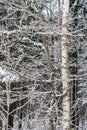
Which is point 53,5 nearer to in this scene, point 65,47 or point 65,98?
point 65,47

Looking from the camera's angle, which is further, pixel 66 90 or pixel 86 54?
pixel 86 54

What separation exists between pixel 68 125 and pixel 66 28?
1545 millimetres

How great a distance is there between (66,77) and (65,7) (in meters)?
1.15

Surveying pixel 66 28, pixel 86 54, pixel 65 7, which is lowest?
pixel 86 54

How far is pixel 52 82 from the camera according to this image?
14.6ft

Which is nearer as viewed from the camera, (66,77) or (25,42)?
(66,77)

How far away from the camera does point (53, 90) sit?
4508mm

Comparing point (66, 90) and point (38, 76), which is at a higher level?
point (38, 76)

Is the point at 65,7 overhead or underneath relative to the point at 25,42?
overhead

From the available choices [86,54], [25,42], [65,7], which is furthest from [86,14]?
[65,7]

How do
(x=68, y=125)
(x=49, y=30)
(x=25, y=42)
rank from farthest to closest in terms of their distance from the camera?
(x=25, y=42) < (x=68, y=125) < (x=49, y=30)

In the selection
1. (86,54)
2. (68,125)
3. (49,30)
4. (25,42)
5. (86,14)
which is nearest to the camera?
(49,30)

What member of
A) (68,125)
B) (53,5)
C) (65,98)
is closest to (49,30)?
(53,5)

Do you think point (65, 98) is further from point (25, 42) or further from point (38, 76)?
point (25, 42)
